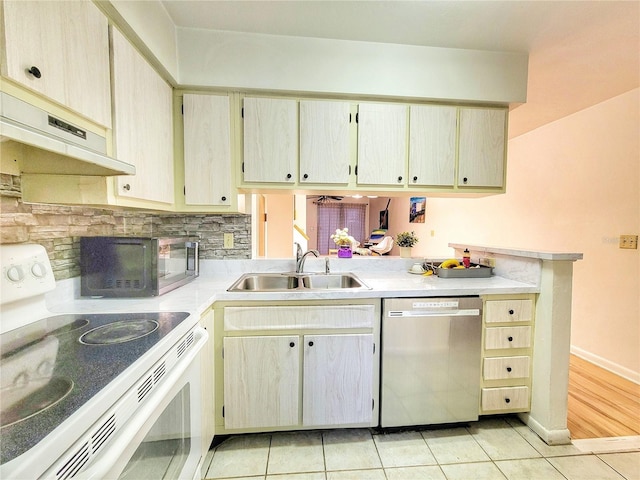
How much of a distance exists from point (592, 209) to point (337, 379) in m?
2.76

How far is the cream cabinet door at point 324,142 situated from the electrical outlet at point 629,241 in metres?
2.39

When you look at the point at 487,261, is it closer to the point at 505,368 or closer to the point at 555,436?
the point at 505,368

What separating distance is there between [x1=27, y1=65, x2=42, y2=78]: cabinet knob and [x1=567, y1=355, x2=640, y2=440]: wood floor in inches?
117

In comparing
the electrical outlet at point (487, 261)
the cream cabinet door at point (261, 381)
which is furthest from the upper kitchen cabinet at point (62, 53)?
the electrical outlet at point (487, 261)

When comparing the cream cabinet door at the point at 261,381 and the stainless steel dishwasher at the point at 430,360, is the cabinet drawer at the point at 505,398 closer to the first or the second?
the stainless steel dishwasher at the point at 430,360

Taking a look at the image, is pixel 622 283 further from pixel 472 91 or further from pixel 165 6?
pixel 165 6

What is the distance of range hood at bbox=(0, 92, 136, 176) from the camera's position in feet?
2.21

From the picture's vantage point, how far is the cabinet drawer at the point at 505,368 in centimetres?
165

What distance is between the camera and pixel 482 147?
190 centimetres

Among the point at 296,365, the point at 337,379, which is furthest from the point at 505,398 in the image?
the point at 296,365

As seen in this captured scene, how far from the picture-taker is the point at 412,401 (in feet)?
5.21

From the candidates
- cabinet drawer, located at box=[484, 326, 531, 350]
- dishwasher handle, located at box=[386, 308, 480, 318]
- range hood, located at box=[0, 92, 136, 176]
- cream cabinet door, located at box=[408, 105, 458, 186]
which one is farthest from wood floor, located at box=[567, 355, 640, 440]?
range hood, located at box=[0, 92, 136, 176]

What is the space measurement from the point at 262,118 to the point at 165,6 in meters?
0.71

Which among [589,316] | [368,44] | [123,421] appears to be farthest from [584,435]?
[368,44]
